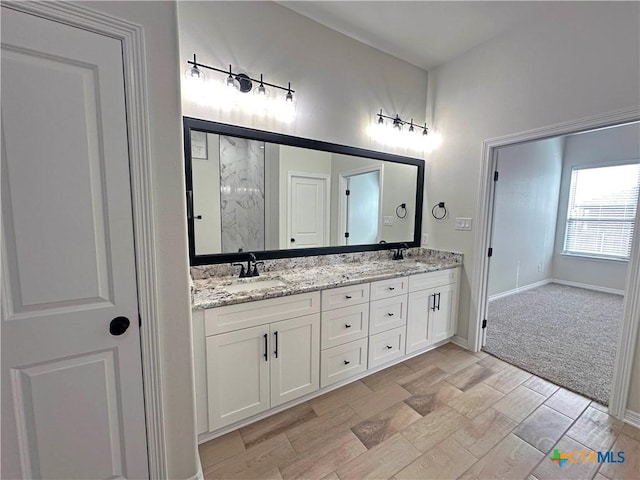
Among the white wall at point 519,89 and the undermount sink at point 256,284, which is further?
the undermount sink at point 256,284

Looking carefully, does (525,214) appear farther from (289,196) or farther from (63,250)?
(63,250)

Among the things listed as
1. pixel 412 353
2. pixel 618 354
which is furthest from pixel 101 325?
pixel 618 354

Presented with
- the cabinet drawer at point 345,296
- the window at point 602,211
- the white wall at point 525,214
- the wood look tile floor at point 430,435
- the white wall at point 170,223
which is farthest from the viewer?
the window at point 602,211

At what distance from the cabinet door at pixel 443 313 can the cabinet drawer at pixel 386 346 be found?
0.45 metres

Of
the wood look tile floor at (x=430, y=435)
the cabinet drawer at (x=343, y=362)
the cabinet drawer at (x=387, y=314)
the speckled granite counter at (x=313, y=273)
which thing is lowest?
the wood look tile floor at (x=430, y=435)

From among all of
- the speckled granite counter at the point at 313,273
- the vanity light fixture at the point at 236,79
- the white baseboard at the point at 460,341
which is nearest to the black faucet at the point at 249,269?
the speckled granite counter at the point at 313,273

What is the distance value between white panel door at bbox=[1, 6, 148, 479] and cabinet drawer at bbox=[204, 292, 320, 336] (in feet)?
1.35

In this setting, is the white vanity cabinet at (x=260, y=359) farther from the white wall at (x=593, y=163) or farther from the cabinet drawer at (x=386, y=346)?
the white wall at (x=593, y=163)

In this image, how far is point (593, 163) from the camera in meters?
4.61

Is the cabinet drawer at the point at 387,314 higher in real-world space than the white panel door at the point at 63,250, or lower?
lower

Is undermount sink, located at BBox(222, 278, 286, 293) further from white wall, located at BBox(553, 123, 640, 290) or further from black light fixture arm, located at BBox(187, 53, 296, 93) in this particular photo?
white wall, located at BBox(553, 123, 640, 290)

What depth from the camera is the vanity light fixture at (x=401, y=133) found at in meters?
2.65

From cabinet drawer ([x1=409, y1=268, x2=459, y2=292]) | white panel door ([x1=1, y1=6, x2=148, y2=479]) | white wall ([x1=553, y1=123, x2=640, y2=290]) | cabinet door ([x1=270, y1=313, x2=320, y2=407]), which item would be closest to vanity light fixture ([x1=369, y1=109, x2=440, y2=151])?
cabinet drawer ([x1=409, y1=268, x2=459, y2=292])

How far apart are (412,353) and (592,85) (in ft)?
8.02
